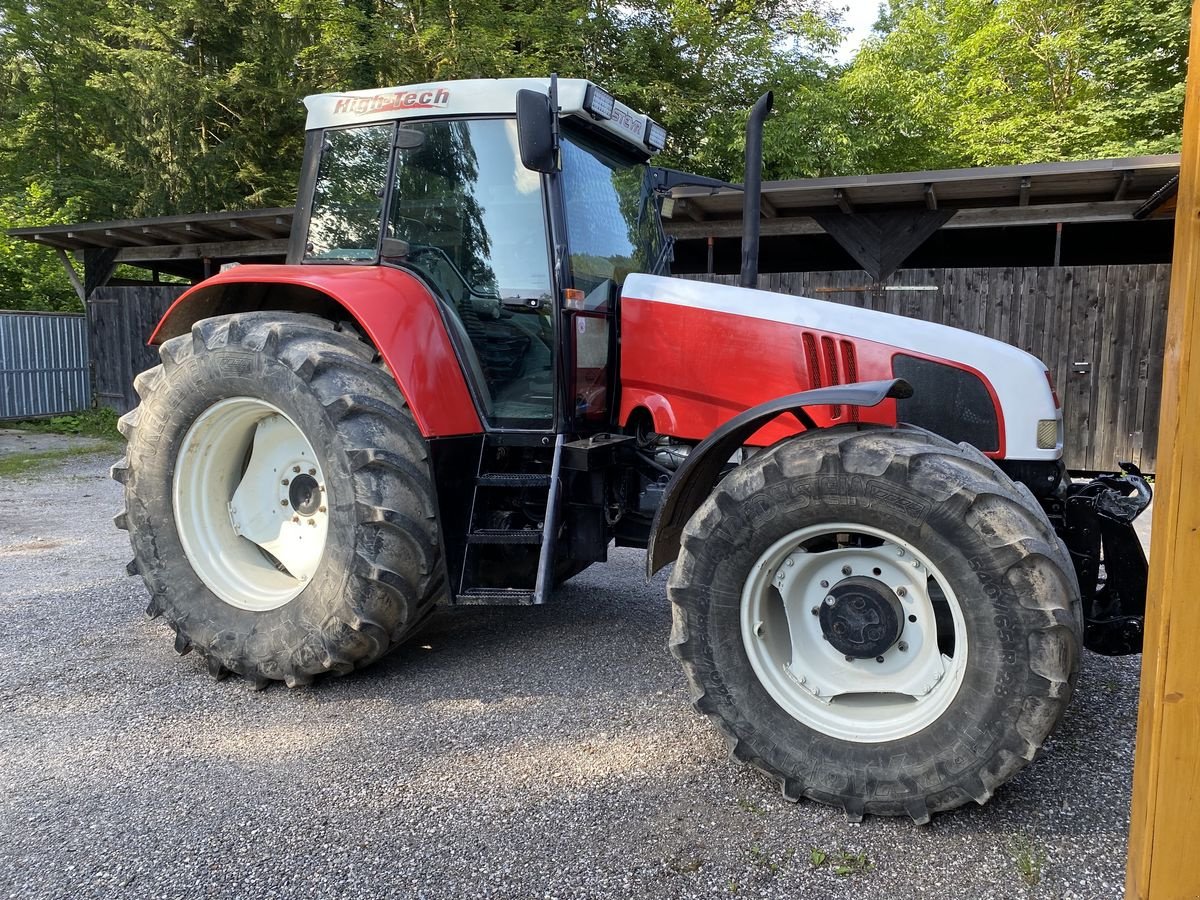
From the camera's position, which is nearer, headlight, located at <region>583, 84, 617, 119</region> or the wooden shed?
headlight, located at <region>583, 84, 617, 119</region>

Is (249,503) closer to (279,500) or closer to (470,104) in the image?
(279,500)

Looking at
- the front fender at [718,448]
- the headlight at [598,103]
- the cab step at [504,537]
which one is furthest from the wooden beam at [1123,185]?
the cab step at [504,537]

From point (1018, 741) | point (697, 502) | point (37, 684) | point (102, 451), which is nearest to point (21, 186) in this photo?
point (102, 451)

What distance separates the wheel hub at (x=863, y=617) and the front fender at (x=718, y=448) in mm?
515

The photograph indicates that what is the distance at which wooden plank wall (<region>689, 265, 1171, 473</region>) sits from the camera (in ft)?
28.2

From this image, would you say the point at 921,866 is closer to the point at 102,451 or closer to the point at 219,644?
the point at 219,644

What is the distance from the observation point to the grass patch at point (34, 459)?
29.9ft

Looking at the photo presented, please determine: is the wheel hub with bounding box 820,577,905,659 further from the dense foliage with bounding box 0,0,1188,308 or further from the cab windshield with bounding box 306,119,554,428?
the dense foliage with bounding box 0,0,1188,308

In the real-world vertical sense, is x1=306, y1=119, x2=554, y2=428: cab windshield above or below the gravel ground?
above

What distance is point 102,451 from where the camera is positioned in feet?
35.7

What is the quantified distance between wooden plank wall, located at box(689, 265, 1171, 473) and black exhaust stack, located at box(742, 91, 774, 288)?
5.14m

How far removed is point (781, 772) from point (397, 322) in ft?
6.67

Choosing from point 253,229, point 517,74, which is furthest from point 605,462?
point 517,74

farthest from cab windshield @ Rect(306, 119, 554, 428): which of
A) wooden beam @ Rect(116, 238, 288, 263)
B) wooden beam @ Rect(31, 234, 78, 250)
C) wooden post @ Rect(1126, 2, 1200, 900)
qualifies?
wooden beam @ Rect(31, 234, 78, 250)
